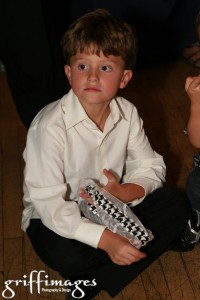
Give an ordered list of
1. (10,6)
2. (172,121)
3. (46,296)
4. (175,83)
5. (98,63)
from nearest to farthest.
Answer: (98,63) < (46,296) < (10,6) < (172,121) < (175,83)

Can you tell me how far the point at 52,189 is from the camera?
1263 mm

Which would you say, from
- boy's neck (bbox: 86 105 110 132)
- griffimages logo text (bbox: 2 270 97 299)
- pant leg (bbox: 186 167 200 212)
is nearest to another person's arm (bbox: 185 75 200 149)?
pant leg (bbox: 186 167 200 212)

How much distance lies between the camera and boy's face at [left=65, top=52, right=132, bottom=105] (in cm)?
125

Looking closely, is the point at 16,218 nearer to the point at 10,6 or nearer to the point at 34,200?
the point at 34,200

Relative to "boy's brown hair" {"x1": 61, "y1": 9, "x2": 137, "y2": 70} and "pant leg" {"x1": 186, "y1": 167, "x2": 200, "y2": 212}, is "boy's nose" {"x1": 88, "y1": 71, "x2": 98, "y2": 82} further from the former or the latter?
"pant leg" {"x1": 186, "y1": 167, "x2": 200, "y2": 212}

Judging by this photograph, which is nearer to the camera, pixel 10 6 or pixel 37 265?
pixel 37 265

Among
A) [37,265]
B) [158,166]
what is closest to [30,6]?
[158,166]

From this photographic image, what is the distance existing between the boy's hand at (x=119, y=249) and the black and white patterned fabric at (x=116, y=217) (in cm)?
2

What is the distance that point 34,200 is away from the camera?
A: 4.15 ft

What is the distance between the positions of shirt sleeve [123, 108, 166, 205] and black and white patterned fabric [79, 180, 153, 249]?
15 cm

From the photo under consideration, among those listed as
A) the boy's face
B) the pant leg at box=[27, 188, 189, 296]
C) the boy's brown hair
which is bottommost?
the pant leg at box=[27, 188, 189, 296]

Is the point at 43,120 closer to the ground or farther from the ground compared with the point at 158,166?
farther from the ground

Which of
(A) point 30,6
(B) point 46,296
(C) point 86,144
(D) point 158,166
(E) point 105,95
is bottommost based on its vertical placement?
(B) point 46,296

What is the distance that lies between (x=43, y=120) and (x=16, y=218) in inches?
19.3
